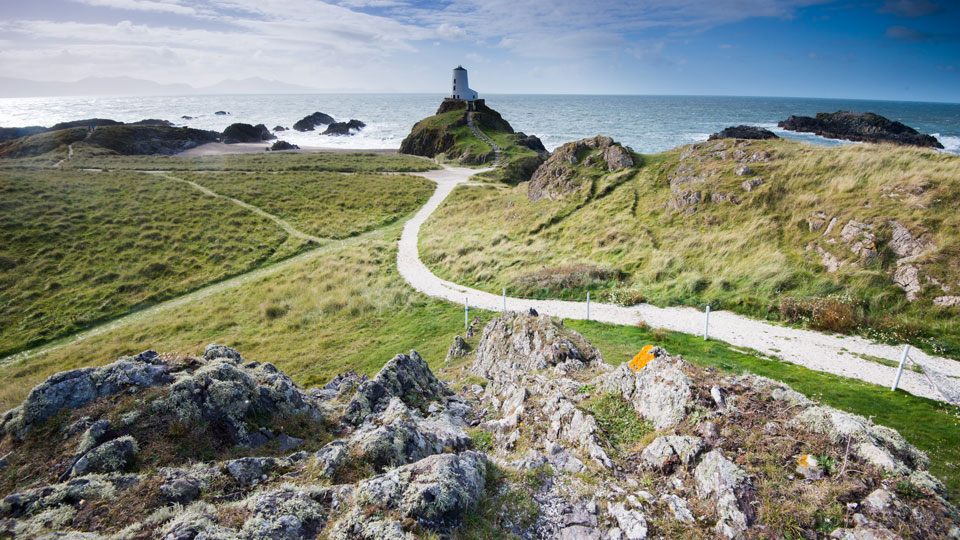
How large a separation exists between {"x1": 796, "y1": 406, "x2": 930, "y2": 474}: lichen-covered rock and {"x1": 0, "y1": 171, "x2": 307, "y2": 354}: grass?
36.2 m

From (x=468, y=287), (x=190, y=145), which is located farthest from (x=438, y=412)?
(x=190, y=145)

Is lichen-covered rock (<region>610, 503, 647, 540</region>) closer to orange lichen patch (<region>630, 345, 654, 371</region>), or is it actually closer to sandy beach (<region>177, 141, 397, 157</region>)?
orange lichen patch (<region>630, 345, 654, 371</region>)

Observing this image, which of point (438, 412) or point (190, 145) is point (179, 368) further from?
point (190, 145)

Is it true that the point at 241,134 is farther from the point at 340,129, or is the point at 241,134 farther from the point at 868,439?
the point at 868,439

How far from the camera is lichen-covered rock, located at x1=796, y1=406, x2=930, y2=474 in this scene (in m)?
5.54

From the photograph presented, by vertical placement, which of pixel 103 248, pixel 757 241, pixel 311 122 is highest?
pixel 311 122

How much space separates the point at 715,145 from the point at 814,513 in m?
31.6

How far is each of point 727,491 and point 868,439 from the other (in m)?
2.43

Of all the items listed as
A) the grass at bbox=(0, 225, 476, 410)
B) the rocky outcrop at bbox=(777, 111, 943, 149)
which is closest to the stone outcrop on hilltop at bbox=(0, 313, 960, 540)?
the grass at bbox=(0, 225, 476, 410)

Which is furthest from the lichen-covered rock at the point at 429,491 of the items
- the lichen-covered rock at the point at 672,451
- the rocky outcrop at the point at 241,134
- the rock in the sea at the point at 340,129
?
the rock in the sea at the point at 340,129

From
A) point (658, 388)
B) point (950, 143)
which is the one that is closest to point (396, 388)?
point (658, 388)

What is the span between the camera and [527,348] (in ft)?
44.0

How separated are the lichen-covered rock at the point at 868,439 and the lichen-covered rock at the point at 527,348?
19.3 feet

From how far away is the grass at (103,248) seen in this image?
87.6 ft
